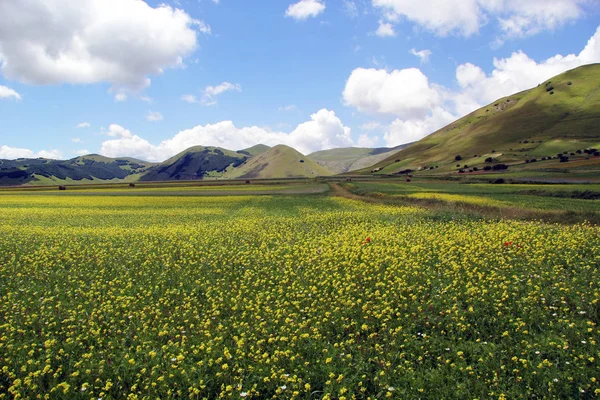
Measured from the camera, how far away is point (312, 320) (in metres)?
11.5

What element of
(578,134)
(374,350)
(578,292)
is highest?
(578,134)

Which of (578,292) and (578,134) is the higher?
(578,134)

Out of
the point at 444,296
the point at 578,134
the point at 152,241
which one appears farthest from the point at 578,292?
the point at 578,134

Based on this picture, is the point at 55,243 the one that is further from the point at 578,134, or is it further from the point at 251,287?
the point at 578,134

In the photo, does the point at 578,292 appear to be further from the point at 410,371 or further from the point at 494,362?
the point at 410,371

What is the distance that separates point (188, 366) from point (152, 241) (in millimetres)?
16228

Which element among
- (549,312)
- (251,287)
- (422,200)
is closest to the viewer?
(549,312)

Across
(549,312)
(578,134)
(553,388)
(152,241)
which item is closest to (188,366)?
(553,388)

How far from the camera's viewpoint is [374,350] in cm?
962

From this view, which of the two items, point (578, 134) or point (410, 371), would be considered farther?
point (578, 134)

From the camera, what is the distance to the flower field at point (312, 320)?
832 cm

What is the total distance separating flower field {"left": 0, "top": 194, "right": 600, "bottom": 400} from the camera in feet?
27.3

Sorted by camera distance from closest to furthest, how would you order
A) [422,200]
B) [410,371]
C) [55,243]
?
[410,371] < [55,243] < [422,200]

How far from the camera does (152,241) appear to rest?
2355cm
